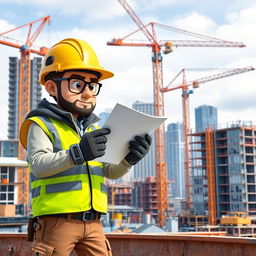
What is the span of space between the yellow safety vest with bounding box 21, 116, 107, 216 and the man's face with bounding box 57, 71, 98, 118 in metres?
0.18

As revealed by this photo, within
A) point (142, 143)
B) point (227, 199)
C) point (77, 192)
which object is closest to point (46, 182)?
point (77, 192)

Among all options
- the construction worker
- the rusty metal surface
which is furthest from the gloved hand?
the rusty metal surface

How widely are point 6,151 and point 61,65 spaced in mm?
93893

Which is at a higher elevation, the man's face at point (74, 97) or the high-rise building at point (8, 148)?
the high-rise building at point (8, 148)

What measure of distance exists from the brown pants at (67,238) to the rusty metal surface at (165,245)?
1.94m

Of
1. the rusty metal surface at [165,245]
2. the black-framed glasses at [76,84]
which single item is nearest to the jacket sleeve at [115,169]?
the black-framed glasses at [76,84]

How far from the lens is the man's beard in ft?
13.1

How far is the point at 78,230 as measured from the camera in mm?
3703

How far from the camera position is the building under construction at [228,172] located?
217 feet

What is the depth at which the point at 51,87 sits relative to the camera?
13.6ft

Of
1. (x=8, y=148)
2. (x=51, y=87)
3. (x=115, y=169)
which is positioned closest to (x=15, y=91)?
(x=8, y=148)

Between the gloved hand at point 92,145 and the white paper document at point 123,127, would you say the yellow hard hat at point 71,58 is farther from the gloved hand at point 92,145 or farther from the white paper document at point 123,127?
the gloved hand at point 92,145

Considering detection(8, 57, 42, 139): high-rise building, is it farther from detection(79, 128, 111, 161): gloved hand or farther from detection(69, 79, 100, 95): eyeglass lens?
detection(79, 128, 111, 161): gloved hand

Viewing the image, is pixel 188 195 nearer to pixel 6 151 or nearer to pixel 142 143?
pixel 6 151
